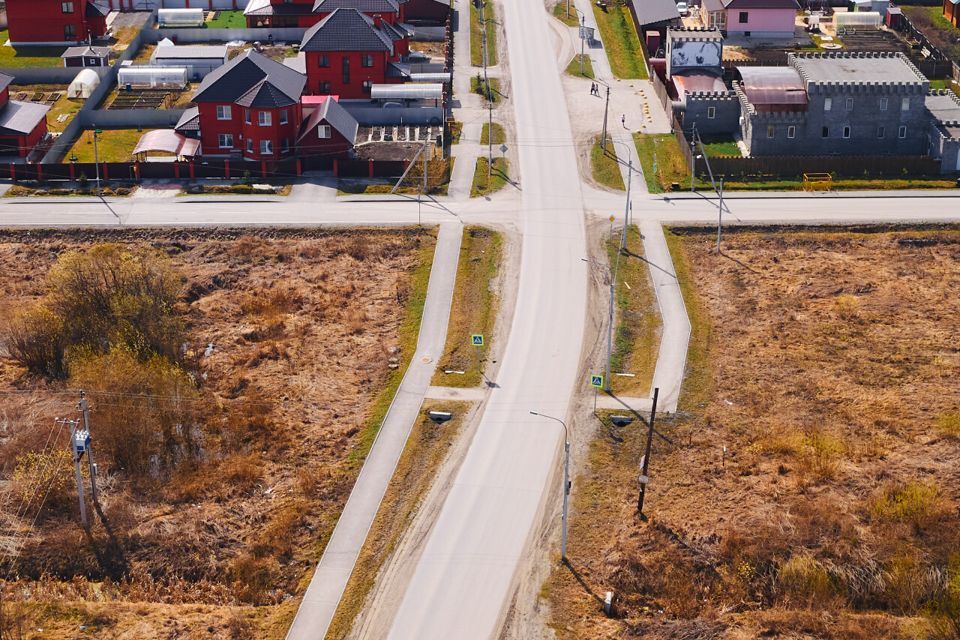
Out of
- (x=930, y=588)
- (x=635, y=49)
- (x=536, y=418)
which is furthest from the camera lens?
(x=635, y=49)

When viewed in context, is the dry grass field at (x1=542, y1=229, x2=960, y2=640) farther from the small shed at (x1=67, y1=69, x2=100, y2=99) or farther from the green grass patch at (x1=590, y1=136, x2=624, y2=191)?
the small shed at (x1=67, y1=69, x2=100, y2=99)

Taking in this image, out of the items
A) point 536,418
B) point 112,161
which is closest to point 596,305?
point 536,418

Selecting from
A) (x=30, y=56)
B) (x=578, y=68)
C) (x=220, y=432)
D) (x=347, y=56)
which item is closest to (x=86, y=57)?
(x=30, y=56)

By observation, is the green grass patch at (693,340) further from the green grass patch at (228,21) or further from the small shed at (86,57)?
the green grass patch at (228,21)

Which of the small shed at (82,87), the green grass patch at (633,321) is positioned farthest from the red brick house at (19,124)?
the green grass patch at (633,321)

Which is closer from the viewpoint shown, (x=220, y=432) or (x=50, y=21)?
(x=220, y=432)

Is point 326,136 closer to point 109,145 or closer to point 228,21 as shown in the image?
point 109,145

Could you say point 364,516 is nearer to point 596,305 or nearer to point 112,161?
point 596,305
